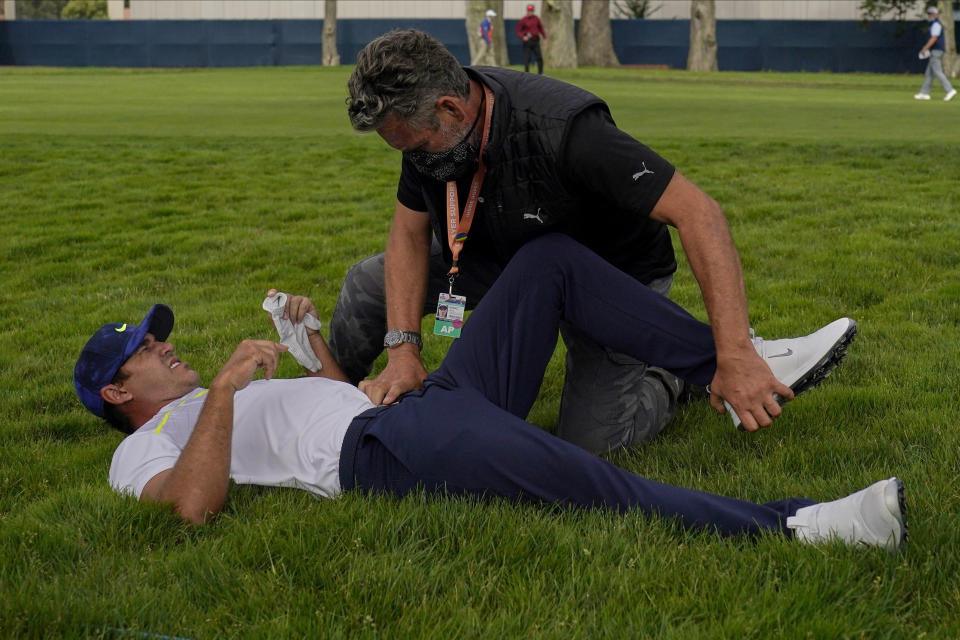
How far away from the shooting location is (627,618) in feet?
8.45

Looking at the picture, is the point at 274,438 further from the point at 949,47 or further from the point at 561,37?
the point at 949,47

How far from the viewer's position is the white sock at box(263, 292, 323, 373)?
4332 mm

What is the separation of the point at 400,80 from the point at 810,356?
5.35ft

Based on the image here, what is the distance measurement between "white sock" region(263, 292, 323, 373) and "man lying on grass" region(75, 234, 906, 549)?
0.45m

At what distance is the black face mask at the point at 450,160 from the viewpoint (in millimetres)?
3775

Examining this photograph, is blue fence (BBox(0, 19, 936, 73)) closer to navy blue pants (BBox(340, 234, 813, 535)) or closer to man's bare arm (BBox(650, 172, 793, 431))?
navy blue pants (BBox(340, 234, 813, 535))

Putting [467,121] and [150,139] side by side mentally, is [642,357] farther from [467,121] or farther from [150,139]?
[150,139]

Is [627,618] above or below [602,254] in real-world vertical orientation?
below

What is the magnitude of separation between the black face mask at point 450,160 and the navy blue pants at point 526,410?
0.43 meters

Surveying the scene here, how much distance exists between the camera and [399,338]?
170 inches

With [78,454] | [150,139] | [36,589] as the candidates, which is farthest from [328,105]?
[36,589]

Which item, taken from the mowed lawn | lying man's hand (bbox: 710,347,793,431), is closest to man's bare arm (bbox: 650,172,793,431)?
lying man's hand (bbox: 710,347,793,431)

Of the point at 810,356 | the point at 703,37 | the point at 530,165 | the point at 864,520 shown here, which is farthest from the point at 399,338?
the point at 703,37

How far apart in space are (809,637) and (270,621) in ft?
4.14
